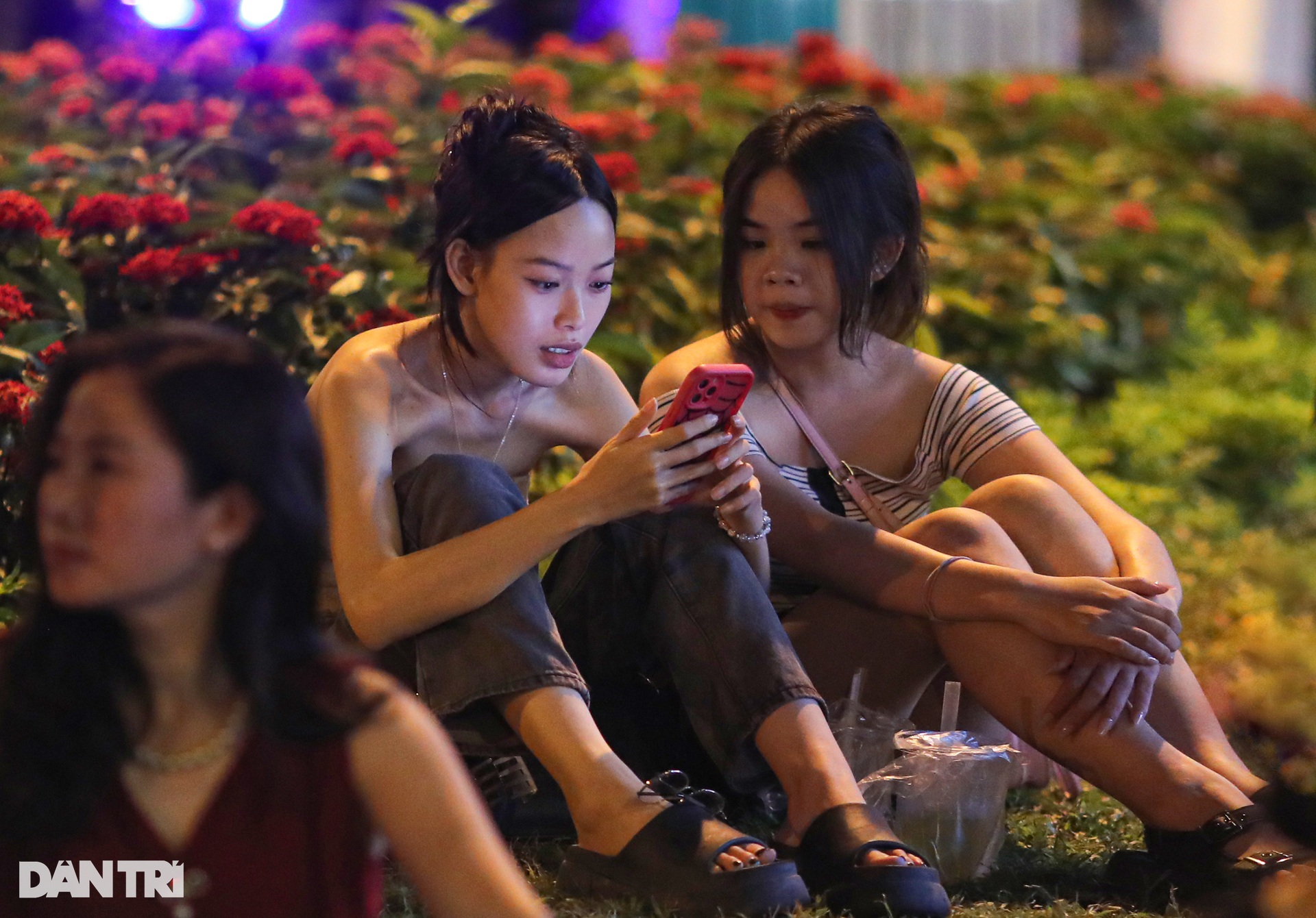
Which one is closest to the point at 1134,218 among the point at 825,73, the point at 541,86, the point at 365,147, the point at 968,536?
the point at 825,73

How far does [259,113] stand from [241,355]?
3.25m

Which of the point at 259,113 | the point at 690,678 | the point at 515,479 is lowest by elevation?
the point at 690,678

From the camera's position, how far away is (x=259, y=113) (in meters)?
4.32

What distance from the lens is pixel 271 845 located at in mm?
1303

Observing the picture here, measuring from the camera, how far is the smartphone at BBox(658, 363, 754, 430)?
221cm

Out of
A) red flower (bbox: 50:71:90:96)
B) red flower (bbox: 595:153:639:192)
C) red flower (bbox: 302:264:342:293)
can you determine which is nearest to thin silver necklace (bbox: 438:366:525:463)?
red flower (bbox: 302:264:342:293)

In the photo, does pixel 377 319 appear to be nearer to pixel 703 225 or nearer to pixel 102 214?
pixel 102 214

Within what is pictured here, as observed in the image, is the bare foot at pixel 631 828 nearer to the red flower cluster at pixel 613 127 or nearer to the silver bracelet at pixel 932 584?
the silver bracelet at pixel 932 584

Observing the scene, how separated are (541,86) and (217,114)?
110 centimetres

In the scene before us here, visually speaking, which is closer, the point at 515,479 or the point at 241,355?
the point at 241,355

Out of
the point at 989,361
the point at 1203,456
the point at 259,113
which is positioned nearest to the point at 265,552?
the point at 259,113

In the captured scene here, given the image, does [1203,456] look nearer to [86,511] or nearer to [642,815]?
[642,815]

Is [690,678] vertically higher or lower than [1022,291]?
lower

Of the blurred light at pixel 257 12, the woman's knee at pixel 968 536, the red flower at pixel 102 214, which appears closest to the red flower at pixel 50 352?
the red flower at pixel 102 214
